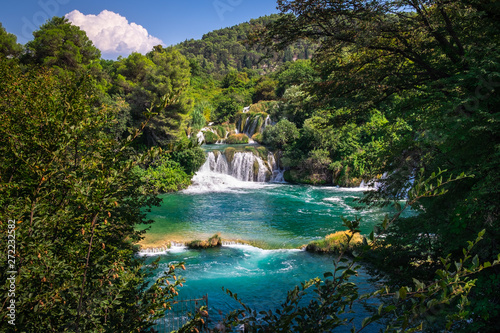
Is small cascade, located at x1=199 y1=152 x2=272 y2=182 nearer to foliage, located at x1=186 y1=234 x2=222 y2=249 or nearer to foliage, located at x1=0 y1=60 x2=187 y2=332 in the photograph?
foliage, located at x1=186 y1=234 x2=222 y2=249

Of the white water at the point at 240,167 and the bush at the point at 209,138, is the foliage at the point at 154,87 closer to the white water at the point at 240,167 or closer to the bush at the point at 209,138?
the white water at the point at 240,167

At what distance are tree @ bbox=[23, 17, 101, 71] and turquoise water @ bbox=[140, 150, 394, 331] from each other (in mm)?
11412

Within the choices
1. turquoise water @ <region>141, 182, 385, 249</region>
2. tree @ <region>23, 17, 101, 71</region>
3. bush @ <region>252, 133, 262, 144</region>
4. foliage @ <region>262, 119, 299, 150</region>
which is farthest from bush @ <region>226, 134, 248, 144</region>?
tree @ <region>23, 17, 101, 71</region>

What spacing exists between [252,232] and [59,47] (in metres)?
18.1

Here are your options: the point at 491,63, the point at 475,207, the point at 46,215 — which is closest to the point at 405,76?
the point at 491,63

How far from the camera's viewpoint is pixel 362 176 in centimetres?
653

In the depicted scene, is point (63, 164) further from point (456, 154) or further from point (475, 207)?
point (456, 154)

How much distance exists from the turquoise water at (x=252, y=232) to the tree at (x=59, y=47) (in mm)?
11412

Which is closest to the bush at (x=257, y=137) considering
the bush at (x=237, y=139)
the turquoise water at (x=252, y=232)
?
the bush at (x=237, y=139)

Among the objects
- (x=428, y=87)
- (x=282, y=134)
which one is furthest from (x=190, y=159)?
(x=428, y=87)

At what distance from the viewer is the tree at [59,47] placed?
19.6 m

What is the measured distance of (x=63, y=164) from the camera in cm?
228

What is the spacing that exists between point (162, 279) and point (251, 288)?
23.4 feet

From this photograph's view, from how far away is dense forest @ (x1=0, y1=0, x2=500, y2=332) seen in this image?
184 cm
